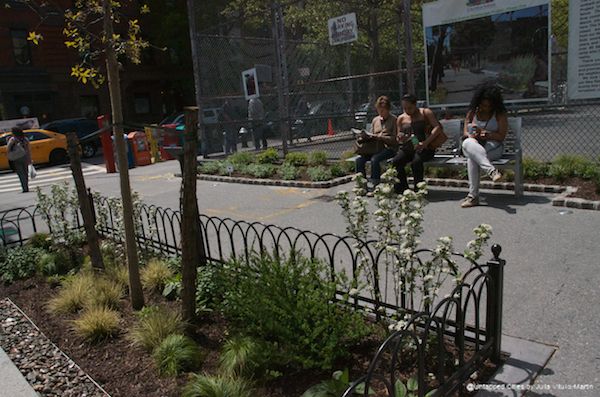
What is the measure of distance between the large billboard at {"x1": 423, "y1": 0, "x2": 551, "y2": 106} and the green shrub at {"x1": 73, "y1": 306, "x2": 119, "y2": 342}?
22.2ft

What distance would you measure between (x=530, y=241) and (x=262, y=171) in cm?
599

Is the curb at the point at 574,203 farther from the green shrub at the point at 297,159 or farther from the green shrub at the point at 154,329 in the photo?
the green shrub at the point at 297,159

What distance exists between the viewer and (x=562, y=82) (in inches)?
292

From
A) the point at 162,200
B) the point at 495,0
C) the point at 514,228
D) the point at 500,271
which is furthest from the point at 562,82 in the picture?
the point at 162,200

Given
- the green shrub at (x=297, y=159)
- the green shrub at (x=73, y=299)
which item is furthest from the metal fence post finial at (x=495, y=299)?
the green shrub at (x=297, y=159)

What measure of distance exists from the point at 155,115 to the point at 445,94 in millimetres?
30414

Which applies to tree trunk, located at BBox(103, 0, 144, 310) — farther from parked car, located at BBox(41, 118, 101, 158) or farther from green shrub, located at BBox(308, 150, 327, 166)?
parked car, located at BBox(41, 118, 101, 158)

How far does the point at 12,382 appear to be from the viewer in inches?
129

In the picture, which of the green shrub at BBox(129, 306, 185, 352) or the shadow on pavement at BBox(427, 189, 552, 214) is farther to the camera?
the shadow on pavement at BBox(427, 189, 552, 214)

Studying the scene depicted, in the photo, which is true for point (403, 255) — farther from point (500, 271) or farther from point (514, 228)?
point (514, 228)

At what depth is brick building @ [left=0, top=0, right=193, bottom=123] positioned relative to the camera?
2802 centimetres

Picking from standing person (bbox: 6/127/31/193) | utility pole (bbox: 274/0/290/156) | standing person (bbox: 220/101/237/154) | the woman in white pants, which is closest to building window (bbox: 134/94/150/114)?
standing person (bbox: 220/101/237/154)

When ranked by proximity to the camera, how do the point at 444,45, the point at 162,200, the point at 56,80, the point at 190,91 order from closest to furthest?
the point at 444,45 → the point at 162,200 → the point at 56,80 → the point at 190,91

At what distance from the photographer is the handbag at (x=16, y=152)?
471 inches
